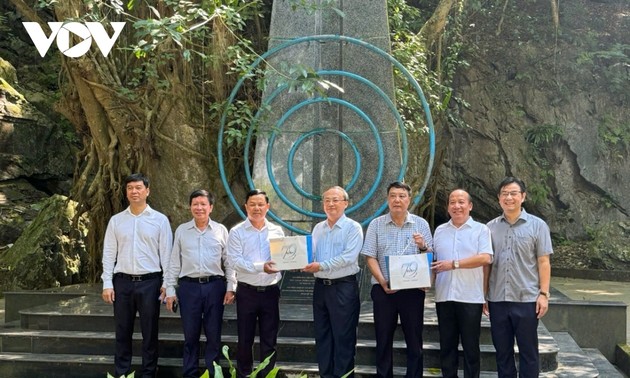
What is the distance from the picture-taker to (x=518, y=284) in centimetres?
436

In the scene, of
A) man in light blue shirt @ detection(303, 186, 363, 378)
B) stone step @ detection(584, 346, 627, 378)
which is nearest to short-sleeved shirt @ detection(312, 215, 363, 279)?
man in light blue shirt @ detection(303, 186, 363, 378)

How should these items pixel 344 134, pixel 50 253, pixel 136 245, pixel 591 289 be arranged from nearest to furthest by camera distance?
pixel 136 245, pixel 344 134, pixel 50 253, pixel 591 289

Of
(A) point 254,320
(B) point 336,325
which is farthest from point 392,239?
(A) point 254,320

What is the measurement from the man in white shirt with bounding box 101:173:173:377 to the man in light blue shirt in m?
1.00

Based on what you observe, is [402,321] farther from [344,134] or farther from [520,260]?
[344,134]

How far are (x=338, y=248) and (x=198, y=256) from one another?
0.89 metres

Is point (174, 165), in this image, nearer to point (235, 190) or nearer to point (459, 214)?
point (235, 190)

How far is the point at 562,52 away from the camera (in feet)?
43.6

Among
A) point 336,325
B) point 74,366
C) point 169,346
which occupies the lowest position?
point 74,366

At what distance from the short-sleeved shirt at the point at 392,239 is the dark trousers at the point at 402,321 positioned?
0.47 ft

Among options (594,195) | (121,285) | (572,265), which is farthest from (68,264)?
(594,195)

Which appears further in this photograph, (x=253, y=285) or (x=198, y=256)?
(x=198, y=256)

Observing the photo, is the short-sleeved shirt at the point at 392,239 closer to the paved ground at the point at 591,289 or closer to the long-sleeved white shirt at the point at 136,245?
the long-sleeved white shirt at the point at 136,245

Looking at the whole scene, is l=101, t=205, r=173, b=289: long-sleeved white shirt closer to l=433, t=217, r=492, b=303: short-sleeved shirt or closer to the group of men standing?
the group of men standing
